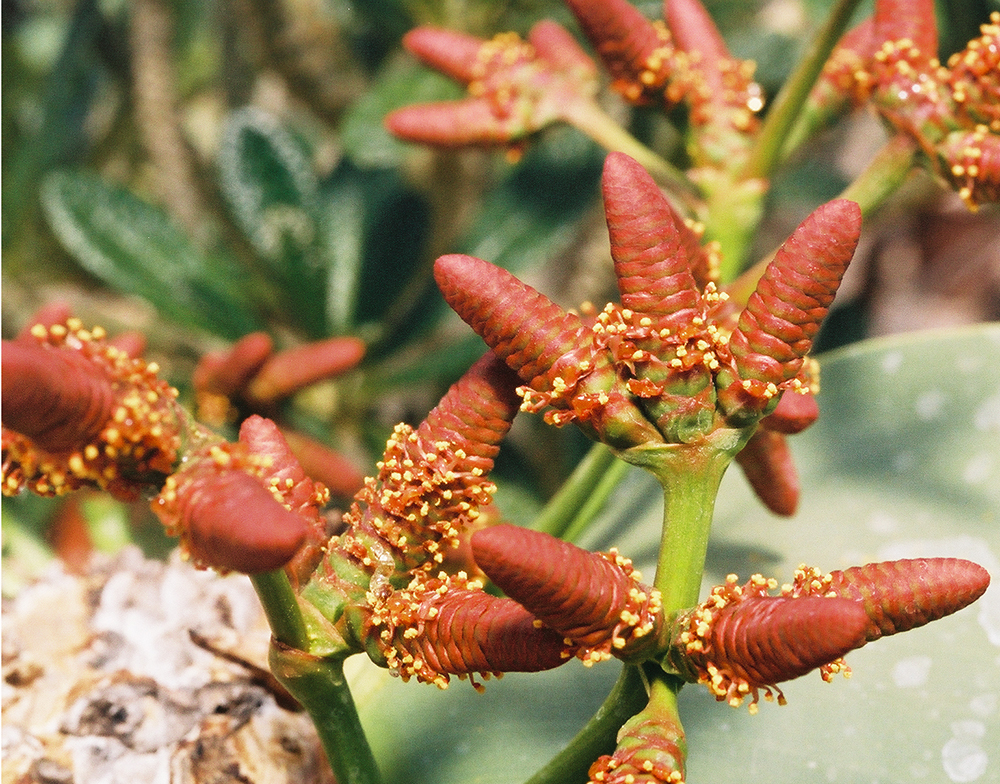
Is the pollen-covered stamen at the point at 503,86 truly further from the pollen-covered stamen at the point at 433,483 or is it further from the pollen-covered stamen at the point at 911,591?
the pollen-covered stamen at the point at 911,591

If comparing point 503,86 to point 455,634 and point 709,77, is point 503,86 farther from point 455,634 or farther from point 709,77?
point 455,634

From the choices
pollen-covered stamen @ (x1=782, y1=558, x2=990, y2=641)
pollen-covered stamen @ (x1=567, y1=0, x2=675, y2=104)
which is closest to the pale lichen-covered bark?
pollen-covered stamen @ (x1=782, y1=558, x2=990, y2=641)

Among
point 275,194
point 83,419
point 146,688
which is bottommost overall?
point 146,688

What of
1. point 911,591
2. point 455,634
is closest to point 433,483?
point 455,634

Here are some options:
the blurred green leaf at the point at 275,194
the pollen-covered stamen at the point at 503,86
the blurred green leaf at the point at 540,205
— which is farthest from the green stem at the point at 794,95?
the blurred green leaf at the point at 275,194

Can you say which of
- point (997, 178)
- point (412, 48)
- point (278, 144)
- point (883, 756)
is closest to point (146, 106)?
point (278, 144)
